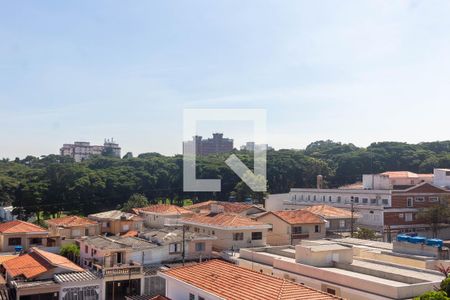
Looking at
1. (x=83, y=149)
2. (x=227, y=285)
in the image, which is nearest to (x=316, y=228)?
(x=227, y=285)

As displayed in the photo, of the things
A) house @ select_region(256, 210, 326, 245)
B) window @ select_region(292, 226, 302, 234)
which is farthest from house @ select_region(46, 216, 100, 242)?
window @ select_region(292, 226, 302, 234)

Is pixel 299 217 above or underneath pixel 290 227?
above

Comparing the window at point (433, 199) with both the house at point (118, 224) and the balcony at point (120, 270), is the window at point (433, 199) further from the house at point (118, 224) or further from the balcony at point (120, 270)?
the balcony at point (120, 270)

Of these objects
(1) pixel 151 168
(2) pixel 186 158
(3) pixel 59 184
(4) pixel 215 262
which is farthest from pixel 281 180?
(4) pixel 215 262

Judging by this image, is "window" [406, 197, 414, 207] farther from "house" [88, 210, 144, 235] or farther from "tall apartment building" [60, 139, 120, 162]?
"tall apartment building" [60, 139, 120, 162]

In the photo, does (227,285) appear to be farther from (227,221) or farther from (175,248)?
(227,221)

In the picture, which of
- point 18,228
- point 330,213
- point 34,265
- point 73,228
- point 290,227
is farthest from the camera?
point 330,213

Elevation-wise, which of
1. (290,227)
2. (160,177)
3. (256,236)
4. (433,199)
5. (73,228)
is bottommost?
(256,236)

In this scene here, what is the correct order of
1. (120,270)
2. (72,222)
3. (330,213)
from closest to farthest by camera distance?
1. (120,270)
2. (72,222)
3. (330,213)

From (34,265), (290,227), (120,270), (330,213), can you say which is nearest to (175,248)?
(120,270)

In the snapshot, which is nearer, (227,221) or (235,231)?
(235,231)
